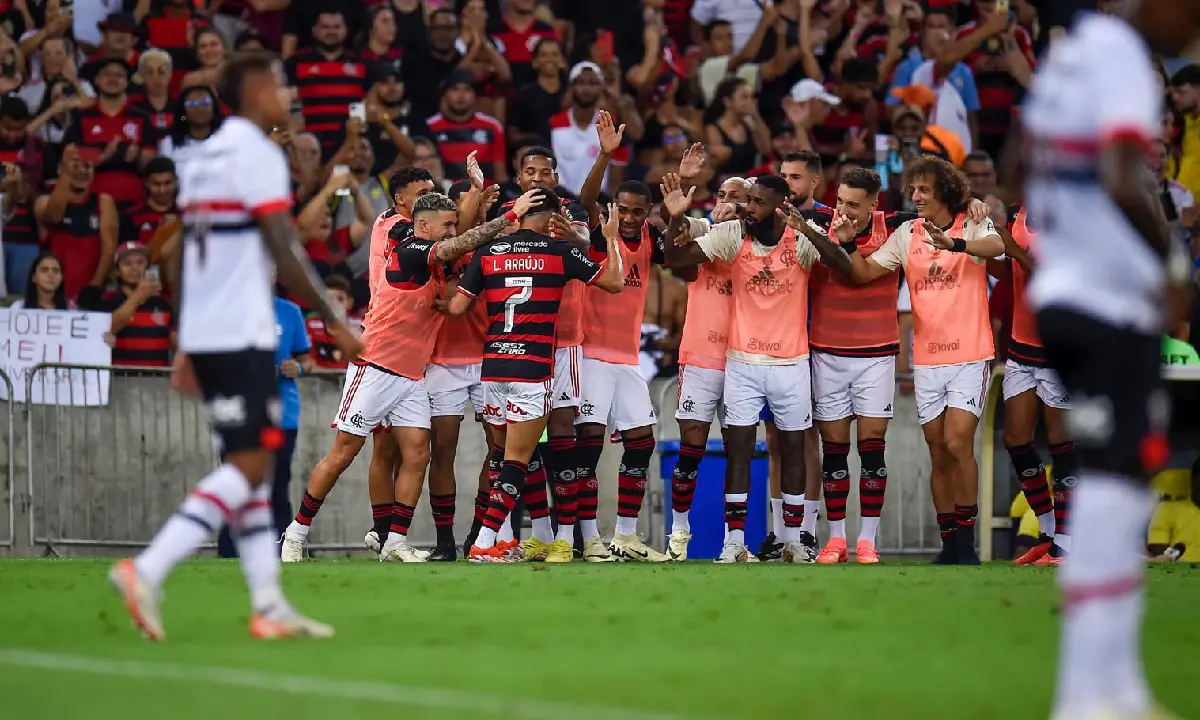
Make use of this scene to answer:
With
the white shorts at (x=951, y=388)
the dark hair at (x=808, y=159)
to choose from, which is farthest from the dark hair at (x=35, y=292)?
the white shorts at (x=951, y=388)

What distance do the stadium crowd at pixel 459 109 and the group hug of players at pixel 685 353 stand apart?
2418mm

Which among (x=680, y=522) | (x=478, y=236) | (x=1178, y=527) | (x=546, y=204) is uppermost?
(x=546, y=204)

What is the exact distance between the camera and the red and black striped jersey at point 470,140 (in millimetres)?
19016

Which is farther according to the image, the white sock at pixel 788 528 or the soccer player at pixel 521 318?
the white sock at pixel 788 528

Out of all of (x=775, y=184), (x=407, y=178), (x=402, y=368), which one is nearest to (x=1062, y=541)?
(x=775, y=184)

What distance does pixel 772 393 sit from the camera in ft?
45.4

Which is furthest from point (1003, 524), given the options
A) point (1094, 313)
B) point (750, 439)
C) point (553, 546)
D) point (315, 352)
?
point (1094, 313)

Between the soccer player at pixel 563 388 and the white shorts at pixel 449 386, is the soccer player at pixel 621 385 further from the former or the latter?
the white shorts at pixel 449 386

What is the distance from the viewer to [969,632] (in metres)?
8.09

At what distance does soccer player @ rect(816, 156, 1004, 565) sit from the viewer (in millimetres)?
13195

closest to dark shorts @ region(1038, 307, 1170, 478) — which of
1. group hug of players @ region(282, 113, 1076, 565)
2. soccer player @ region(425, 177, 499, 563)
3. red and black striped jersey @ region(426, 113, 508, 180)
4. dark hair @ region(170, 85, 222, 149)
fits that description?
group hug of players @ region(282, 113, 1076, 565)

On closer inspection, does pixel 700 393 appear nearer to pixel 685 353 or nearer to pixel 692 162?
pixel 685 353

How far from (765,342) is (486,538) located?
103 inches

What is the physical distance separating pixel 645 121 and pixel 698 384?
24.9 ft
